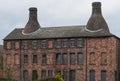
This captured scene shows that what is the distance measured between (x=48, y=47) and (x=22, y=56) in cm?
585

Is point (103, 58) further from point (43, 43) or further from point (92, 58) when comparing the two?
point (43, 43)

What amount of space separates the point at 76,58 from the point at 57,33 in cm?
698

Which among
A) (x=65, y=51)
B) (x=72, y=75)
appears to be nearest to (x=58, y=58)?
(x=65, y=51)

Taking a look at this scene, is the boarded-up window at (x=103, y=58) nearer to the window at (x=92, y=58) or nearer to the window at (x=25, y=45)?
the window at (x=92, y=58)

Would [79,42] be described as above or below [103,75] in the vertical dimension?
above

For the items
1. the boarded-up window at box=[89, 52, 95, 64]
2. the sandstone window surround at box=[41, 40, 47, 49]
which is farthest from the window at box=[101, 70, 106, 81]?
the sandstone window surround at box=[41, 40, 47, 49]

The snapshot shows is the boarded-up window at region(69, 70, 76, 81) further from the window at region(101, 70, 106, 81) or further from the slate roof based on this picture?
the slate roof

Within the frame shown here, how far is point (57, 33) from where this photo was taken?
86938 millimetres

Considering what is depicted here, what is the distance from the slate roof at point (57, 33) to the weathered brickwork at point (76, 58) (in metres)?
0.98

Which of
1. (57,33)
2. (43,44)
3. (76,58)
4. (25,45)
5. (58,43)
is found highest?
(57,33)

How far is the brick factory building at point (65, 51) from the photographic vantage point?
265 feet

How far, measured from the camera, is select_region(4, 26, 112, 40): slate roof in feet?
271

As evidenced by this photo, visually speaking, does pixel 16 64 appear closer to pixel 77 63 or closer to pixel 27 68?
pixel 27 68

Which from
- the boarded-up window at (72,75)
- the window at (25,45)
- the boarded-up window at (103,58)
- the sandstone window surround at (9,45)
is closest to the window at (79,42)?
the boarded-up window at (103,58)
